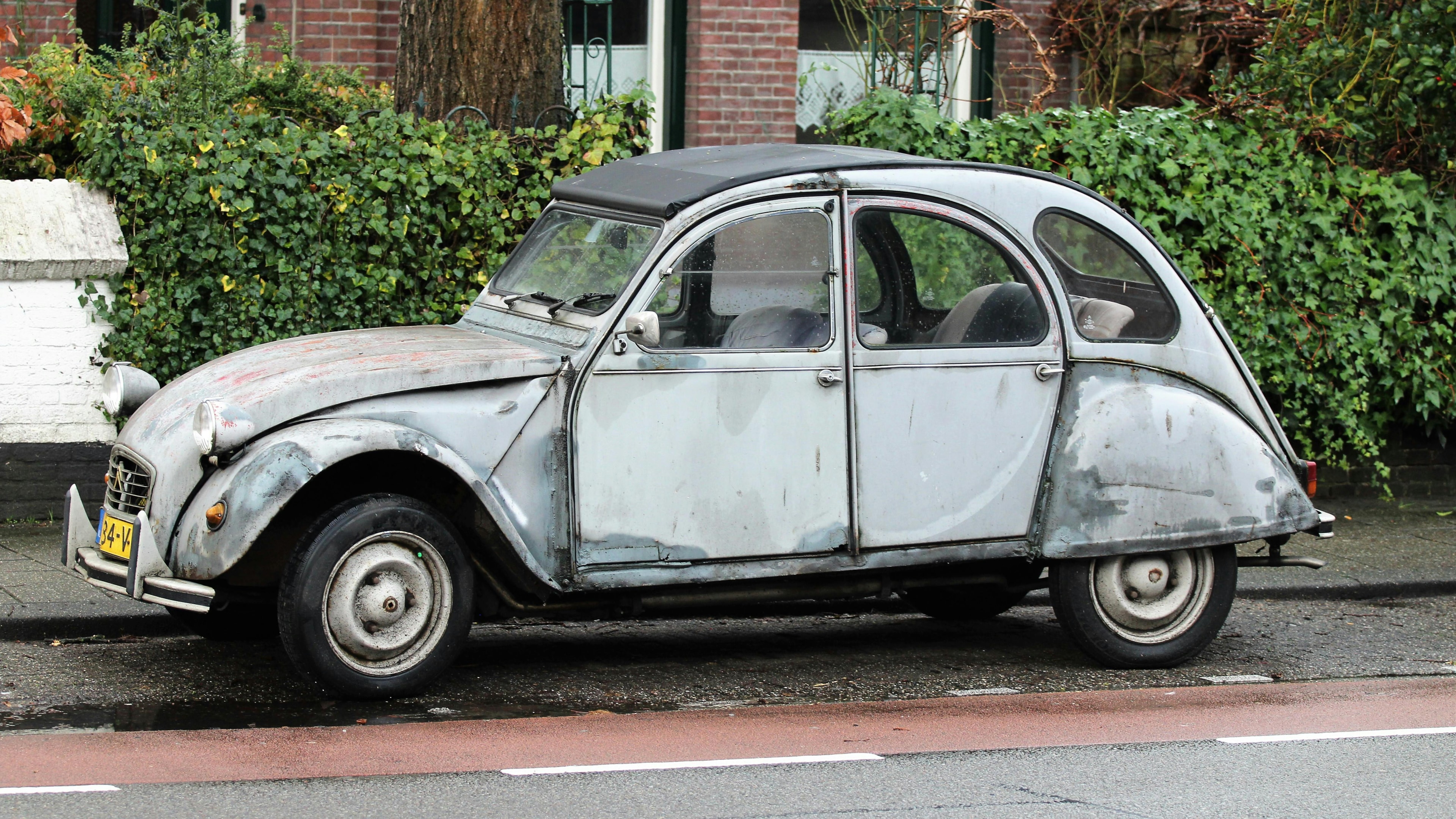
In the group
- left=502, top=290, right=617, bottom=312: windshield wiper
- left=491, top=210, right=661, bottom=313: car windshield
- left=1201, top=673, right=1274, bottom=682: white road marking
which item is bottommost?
left=1201, top=673, right=1274, bottom=682: white road marking

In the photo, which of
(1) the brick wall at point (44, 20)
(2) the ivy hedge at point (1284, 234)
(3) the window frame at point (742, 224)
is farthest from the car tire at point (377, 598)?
(1) the brick wall at point (44, 20)

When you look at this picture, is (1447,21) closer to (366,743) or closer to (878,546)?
(878,546)

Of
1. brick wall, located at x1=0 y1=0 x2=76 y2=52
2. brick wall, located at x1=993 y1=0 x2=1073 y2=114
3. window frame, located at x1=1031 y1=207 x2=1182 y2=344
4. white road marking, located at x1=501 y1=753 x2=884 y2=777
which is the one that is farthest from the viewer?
brick wall, located at x1=993 y1=0 x2=1073 y2=114

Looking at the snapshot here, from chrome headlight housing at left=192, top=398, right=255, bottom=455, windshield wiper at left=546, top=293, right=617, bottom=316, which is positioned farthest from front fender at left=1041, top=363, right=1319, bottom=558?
chrome headlight housing at left=192, top=398, right=255, bottom=455

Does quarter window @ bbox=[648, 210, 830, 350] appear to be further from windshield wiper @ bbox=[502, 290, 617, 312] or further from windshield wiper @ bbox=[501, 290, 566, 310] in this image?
windshield wiper @ bbox=[501, 290, 566, 310]

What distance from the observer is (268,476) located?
18.7ft

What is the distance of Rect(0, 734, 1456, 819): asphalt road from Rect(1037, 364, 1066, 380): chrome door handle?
5.13 feet

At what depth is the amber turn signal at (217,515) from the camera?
5.68m

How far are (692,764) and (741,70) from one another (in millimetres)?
9070

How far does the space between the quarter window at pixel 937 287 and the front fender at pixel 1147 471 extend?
1.13 feet

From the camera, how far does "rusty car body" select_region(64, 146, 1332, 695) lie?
232 inches

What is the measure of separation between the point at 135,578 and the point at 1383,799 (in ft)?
13.6

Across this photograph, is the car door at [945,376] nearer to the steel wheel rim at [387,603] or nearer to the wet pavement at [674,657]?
the wet pavement at [674,657]

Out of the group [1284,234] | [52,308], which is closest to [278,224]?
[52,308]
